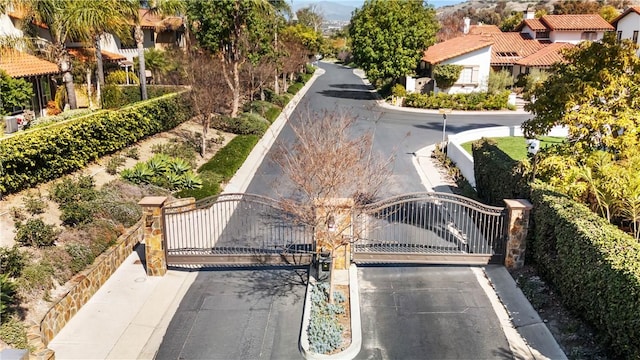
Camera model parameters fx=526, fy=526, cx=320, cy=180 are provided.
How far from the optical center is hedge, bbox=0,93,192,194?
13.2 meters

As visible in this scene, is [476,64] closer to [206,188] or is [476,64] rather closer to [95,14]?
[95,14]

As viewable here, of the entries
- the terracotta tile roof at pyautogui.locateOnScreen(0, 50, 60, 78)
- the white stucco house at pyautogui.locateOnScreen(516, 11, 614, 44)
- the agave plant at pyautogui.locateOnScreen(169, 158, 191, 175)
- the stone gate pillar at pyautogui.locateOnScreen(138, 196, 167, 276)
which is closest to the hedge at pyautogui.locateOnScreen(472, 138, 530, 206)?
the stone gate pillar at pyautogui.locateOnScreen(138, 196, 167, 276)

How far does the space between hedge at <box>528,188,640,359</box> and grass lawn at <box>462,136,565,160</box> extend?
10.7 meters

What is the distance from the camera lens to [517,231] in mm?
12086

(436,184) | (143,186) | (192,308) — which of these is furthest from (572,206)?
(143,186)

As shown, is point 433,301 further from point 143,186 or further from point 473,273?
point 143,186

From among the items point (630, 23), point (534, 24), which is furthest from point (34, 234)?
point (534, 24)

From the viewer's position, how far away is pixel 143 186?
17.2m

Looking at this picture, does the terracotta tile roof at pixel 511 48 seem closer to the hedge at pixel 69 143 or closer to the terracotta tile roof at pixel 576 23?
the terracotta tile roof at pixel 576 23

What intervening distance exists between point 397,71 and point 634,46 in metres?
31.4

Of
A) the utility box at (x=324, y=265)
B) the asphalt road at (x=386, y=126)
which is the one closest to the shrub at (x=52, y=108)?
the asphalt road at (x=386, y=126)

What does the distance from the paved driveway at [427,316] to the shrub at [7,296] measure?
241 inches

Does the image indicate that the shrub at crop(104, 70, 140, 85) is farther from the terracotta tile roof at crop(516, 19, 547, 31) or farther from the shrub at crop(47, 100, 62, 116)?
the terracotta tile roof at crop(516, 19, 547, 31)

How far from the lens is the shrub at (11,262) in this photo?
32.8 feet
